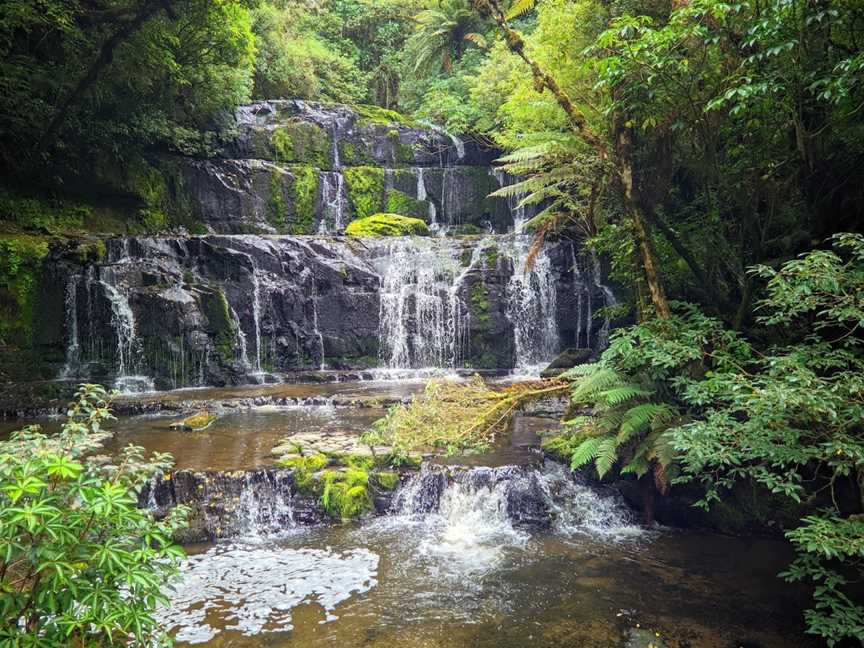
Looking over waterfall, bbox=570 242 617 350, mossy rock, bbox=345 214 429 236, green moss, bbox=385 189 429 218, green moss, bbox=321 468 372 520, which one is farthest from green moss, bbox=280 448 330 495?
green moss, bbox=385 189 429 218

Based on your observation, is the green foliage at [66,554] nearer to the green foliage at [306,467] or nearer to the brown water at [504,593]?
the brown water at [504,593]

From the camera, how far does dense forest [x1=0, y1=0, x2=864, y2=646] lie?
282 centimetres

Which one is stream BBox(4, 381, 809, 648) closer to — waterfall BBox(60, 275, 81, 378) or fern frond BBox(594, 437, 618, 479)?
fern frond BBox(594, 437, 618, 479)

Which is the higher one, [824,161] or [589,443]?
[824,161]

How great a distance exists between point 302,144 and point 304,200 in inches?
80.9

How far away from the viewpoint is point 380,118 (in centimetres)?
1994

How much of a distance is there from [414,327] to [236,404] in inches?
223

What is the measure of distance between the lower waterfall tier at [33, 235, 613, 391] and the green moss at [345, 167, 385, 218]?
154 inches

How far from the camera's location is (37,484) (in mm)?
2109

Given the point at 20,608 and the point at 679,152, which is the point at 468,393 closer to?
the point at 679,152

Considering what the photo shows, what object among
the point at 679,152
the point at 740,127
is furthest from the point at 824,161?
the point at 679,152

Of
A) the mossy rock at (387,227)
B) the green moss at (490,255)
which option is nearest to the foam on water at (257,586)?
the green moss at (490,255)

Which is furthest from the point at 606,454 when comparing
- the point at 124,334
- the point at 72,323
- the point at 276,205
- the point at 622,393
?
the point at 276,205

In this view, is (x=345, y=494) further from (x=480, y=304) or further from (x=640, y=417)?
(x=480, y=304)
